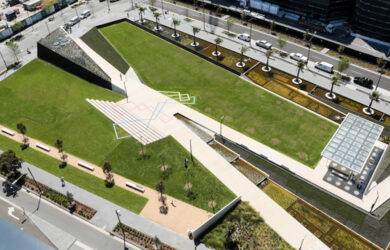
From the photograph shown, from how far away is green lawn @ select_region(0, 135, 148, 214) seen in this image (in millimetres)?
53906

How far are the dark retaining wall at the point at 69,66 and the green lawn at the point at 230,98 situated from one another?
38.2 feet

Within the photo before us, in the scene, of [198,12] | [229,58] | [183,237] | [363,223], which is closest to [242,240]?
[183,237]

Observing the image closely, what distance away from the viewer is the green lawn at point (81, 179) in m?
53.9

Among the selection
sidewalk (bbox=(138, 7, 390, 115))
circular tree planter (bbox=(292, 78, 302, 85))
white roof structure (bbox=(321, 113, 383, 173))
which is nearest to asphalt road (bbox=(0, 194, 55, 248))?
white roof structure (bbox=(321, 113, 383, 173))

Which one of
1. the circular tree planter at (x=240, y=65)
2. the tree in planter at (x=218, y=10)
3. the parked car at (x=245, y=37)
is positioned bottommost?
the circular tree planter at (x=240, y=65)

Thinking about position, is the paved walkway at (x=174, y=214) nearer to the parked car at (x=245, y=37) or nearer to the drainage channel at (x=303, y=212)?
the drainage channel at (x=303, y=212)

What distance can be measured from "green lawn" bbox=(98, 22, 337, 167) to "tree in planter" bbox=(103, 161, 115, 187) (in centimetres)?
2723

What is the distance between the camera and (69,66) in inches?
3273

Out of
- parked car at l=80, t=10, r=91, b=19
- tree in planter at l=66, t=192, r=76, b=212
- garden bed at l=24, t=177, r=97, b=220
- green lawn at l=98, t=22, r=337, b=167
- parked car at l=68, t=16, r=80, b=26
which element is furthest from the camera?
parked car at l=80, t=10, r=91, b=19

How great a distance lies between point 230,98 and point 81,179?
39.3 meters

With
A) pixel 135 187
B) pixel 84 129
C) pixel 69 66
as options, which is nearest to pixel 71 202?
pixel 135 187

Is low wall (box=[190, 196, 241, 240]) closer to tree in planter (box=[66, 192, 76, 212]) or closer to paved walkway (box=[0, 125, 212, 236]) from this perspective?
paved walkway (box=[0, 125, 212, 236])

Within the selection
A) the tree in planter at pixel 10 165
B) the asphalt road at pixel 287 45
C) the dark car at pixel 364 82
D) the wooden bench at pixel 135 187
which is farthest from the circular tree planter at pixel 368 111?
the tree in planter at pixel 10 165

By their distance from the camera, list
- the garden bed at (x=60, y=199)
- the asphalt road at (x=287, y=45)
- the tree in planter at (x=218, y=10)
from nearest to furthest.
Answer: the garden bed at (x=60, y=199) < the asphalt road at (x=287, y=45) < the tree in planter at (x=218, y=10)
